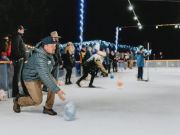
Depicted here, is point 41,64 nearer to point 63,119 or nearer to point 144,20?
point 63,119

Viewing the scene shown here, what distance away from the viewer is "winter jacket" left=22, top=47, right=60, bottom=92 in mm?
8250

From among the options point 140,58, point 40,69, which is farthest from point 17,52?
point 140,58

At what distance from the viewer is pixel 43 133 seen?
690 centimetres

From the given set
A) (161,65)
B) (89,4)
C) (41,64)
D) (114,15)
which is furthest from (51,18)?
(41,64)

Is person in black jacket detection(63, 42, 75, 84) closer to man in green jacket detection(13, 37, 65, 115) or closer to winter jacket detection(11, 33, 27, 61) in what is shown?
winter jacket detection(11, 33, 27, 61)

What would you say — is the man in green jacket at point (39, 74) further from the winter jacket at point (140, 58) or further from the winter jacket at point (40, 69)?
the winter jacket at point (140, 58)

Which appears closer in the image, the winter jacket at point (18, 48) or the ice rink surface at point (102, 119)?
the ice rink surface at point (102, 119)

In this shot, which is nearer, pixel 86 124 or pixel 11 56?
pixel 86 124

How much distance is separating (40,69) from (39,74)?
0.09 m

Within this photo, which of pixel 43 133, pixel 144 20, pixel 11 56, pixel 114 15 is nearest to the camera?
pixel 43 133

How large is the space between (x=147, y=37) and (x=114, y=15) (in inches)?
788

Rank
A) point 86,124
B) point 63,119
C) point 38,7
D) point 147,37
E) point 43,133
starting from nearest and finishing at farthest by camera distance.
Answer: point 43,133
point 86,124
point 63,119
point 38,7
point 147,37

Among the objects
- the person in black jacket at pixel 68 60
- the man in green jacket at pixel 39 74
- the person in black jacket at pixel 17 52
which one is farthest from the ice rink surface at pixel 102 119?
the person in black jacket at pixel 68 60

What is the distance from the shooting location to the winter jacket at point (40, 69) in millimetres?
8250
